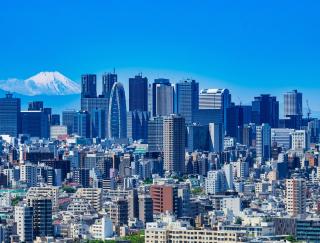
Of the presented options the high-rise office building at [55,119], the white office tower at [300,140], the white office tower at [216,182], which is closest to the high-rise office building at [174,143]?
the white office tower at [216,182]

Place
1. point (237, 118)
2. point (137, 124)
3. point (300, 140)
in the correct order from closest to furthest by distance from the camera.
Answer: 1. point (300, 140)
2. point (237, 118)
3. point (137, 124)

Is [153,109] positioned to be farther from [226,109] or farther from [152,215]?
[152,215]

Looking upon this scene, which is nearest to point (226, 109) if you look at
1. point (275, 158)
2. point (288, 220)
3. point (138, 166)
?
point (275, 158)

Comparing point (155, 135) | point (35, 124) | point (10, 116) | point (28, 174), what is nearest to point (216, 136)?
point (155, 135)

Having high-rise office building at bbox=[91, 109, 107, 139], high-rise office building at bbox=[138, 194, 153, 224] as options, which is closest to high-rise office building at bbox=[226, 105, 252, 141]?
high-rise office building at bbox=[91, 109, 107, 139]

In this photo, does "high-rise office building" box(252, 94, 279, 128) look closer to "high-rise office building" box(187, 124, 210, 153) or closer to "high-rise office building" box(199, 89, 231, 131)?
"high-rise office building" box(199, 89, 231, 131)

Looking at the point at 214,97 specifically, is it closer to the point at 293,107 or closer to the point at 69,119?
the point at 293,107
